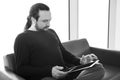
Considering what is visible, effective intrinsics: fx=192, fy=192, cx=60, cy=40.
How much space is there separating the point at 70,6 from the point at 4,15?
1.04m

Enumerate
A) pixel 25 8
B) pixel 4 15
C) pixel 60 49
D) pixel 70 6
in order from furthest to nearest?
pixel 70 6 → pixel 25 8 → pixel 4 15 → pixel 60 49

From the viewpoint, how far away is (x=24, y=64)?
1.62 metres

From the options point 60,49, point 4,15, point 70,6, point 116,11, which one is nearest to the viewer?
point 60,49

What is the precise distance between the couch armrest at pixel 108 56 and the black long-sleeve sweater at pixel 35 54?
3.00 feet

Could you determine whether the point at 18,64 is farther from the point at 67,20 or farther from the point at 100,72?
the point at 67,20

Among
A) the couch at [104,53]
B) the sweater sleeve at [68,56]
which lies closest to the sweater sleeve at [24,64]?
the sweater sleeve at [68,56]

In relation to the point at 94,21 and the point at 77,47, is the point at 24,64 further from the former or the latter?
the point at 94,21

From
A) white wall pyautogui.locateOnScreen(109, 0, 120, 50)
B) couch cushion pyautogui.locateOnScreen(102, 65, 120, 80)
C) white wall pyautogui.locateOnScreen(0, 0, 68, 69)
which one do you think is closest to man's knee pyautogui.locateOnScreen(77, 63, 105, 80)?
couch cushion pyautogui.locateOnScreen(102, 65, 120, 80)

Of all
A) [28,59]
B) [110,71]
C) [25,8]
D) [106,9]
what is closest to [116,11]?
[106,9]

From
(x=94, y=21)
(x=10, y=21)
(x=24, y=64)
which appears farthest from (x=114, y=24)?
(x=24, y=64)

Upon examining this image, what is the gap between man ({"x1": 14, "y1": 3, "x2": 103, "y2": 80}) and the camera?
1603mm

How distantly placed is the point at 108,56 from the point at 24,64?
1.30m

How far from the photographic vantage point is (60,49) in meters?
1.99

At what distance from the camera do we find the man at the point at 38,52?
63.1 inches
